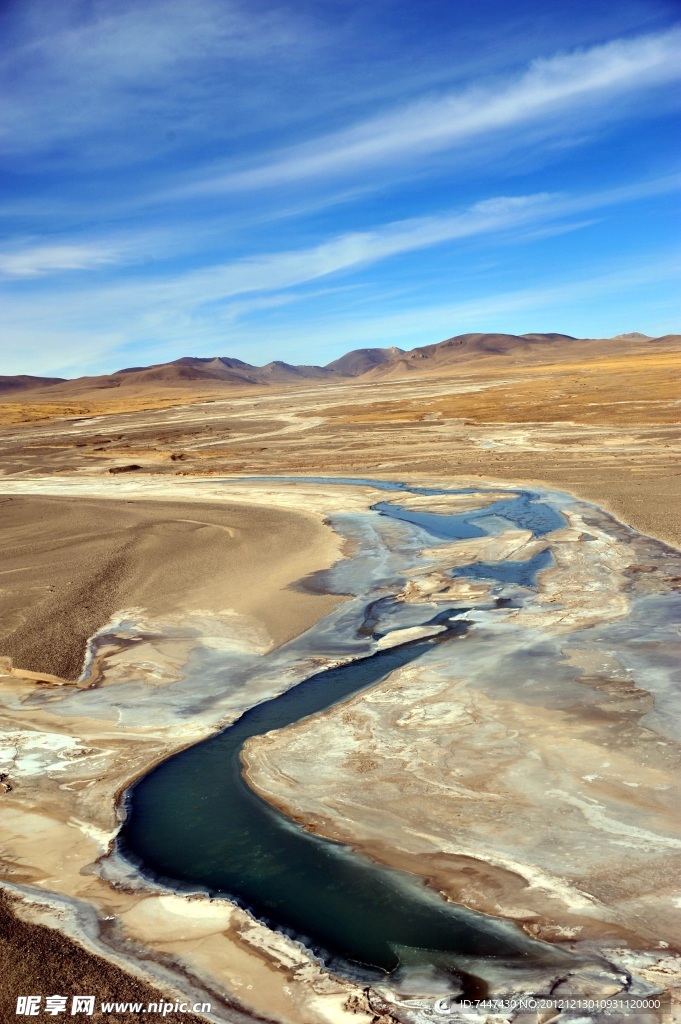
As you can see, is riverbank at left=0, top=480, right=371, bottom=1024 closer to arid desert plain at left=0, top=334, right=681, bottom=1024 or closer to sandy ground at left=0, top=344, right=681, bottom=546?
arid desert plain at left=0, top=334, right=681, bottom=1024

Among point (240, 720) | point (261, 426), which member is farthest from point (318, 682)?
point (261, 426)

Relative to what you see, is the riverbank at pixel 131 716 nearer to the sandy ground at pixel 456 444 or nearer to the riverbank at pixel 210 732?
the riverbank at pixel 210 732

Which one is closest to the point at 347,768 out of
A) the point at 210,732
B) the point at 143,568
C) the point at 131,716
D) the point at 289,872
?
the point at 289,872

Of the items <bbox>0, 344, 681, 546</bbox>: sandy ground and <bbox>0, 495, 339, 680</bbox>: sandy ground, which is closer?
<bbox>0, 495, 339, 680</bbox>: sandy ground

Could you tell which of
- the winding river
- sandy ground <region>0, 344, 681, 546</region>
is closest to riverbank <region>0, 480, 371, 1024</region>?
the winding river

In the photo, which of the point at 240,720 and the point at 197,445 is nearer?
the point at 240,720

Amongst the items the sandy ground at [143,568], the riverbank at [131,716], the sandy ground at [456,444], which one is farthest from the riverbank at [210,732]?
the sandy ground at [456,444]

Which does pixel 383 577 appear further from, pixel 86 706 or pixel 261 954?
pixel 261 954

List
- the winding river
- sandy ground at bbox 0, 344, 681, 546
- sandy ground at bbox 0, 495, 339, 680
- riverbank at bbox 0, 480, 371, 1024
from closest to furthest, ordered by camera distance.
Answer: riverbank at bbox 0, 480, 371, 1024, the winding river, sandy ground at bbox 0, 495, 339, 680, sandy ground at bbox 0, 344, 681, 546
